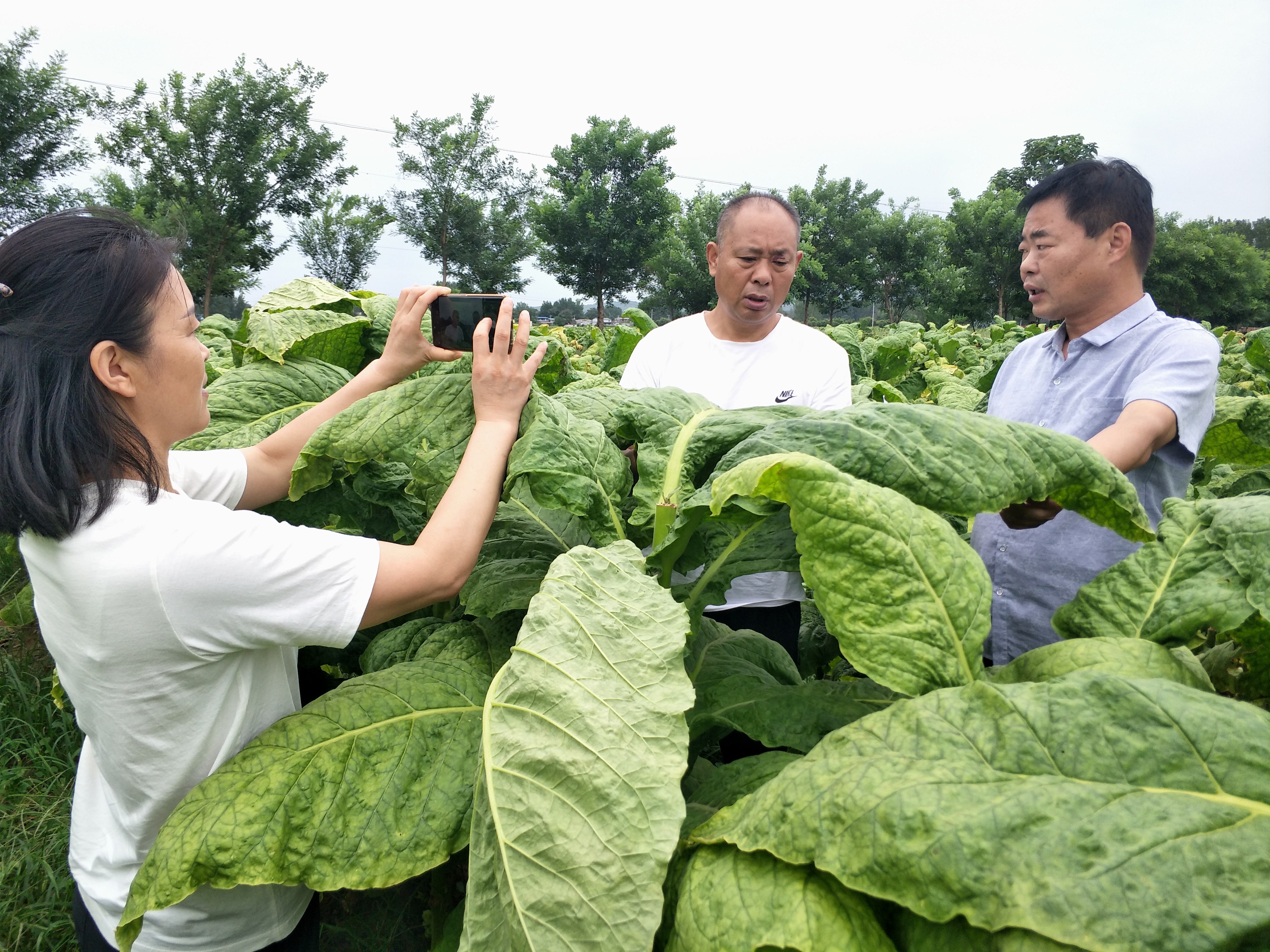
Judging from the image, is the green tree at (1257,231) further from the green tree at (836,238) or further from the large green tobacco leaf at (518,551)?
the large green tobacco leaf at (518,551)

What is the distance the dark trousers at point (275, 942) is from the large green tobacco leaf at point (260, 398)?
1.02 m

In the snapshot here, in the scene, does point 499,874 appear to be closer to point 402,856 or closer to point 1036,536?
point 402,856

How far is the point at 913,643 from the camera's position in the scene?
3.40 feet

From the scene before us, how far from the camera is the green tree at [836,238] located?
45.2 m

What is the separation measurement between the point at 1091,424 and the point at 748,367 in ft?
3.72

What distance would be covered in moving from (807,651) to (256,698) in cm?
173

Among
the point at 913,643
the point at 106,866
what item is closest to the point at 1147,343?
the point at 913,643

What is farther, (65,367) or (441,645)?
(441,645)

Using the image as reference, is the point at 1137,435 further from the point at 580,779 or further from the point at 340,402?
the point at 340,402

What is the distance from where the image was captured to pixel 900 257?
44375 millimetres

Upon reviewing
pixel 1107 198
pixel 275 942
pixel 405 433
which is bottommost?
pixel 275 942

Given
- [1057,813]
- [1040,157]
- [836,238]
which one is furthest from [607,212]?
[1057,813]

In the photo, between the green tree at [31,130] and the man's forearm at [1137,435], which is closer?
the man's forearm at [1137,435]

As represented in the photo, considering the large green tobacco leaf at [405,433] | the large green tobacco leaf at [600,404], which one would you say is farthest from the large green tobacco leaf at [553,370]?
the large green tobacco leaf at [405,433]
